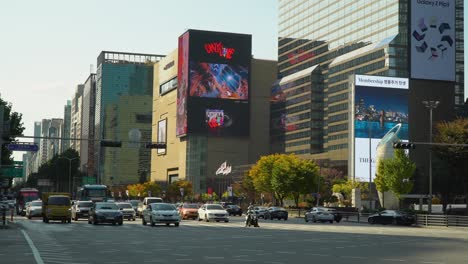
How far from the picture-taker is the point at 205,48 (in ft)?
607

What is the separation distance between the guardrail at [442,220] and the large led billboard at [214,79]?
128 m

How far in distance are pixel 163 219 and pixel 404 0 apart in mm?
124481

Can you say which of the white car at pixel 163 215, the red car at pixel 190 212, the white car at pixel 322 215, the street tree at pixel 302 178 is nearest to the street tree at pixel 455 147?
the white car at pixel 322 215

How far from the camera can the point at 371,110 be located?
150250 mm

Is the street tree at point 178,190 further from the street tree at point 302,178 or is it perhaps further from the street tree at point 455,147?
the street tree at point 455,147

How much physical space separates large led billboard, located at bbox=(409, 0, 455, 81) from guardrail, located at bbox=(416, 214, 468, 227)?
101503 millimetres

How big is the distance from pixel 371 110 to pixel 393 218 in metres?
92.4

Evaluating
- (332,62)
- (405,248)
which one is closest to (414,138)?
(332,62)

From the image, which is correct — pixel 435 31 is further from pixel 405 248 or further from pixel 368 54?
pixel 405 248

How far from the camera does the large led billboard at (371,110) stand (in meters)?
149

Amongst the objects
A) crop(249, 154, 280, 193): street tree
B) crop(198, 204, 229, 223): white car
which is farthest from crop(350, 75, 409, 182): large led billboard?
crop(198, 204, 229, 223): white car

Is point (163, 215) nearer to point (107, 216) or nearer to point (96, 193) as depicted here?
point (107, 216)

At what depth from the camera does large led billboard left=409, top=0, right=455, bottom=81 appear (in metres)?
156

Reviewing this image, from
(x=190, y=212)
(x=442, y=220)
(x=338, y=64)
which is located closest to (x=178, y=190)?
(x=338, y=64)
